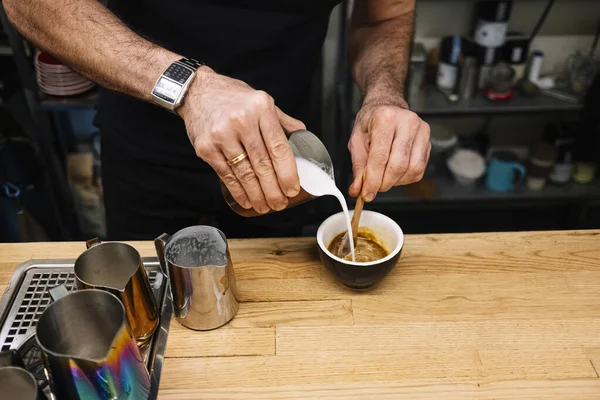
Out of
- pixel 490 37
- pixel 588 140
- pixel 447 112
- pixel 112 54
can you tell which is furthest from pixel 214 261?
pixel 588 140

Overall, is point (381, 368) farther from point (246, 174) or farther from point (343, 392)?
point (246, 174)

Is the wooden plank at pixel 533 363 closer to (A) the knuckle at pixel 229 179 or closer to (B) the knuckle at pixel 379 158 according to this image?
(B) the knuckle at pixel 379 158

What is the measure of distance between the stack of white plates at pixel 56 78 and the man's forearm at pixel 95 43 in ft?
3.75

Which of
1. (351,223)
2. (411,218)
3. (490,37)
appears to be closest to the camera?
(351,223)

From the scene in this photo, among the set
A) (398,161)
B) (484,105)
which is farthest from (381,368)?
(484,105)

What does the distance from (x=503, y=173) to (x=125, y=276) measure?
2108 millimetres

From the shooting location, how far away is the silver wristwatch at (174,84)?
1022mm

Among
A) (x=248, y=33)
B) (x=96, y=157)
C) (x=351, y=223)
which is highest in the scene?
(x=248, y=33)

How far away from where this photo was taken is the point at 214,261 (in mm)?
1035

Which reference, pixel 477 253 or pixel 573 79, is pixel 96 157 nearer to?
pixel 477 253

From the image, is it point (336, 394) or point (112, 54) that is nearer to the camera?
point (336, 394)

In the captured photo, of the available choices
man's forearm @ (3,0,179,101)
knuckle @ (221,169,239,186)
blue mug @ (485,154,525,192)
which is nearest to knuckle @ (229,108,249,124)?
knuckle @ (221,169,239,186)

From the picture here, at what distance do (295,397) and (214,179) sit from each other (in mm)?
728

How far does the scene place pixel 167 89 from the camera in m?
1.03
